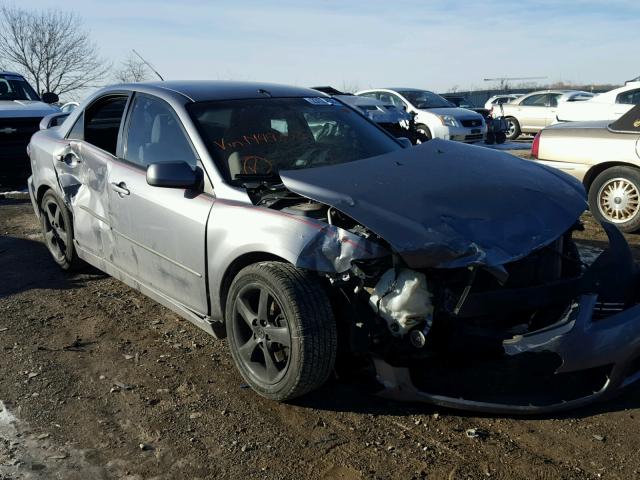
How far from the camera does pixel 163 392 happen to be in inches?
134

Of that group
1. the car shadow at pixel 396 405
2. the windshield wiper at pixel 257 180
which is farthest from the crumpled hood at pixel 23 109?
the car shadow at pixel 396 405

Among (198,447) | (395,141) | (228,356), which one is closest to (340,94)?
(395,141)

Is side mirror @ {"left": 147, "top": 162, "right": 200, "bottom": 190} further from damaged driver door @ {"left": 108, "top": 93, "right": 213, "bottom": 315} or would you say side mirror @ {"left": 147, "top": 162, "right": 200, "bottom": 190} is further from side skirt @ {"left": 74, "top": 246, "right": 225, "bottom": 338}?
side skirt @ {"left": 74, "top": 246, "right": 225, "bottom": 338}

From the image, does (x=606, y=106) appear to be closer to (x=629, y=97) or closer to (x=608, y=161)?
(x=629, y=97)

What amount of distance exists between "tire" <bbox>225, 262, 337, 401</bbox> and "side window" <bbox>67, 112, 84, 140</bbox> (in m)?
2.41

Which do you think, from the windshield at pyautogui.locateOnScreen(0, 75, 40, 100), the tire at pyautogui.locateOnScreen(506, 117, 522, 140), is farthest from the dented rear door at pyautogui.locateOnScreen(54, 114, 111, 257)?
the tire at pyautogui.locateOnScreen(506, 117, 522, 140)

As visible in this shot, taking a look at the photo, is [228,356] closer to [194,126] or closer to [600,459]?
[194,126]

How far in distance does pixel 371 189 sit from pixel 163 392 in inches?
62.4

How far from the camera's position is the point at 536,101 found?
20.3 meters

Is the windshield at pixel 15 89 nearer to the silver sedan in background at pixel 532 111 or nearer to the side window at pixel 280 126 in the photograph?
the side window at pixel 280 126

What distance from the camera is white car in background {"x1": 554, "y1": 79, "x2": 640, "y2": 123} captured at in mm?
12164

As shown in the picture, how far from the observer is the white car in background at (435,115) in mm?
15555

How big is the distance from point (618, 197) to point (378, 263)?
4.76m

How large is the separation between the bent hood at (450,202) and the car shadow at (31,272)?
297 cm
